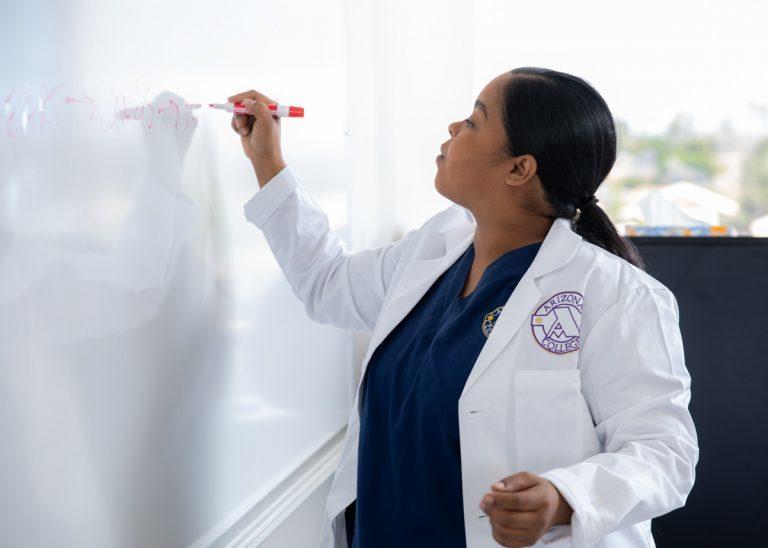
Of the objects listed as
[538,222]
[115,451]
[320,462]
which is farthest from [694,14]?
[115,451]

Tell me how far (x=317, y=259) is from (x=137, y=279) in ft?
1.35

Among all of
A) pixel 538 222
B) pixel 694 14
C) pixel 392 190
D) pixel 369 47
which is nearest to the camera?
pixel 538 222

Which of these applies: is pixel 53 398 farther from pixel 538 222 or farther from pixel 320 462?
pixel 320 462

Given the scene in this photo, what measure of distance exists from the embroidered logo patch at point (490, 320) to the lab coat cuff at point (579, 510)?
0.89 ft

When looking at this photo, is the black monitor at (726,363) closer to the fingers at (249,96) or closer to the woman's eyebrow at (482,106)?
the woman's eyebrow at (482,106)

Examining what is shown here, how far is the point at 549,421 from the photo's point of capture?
3.34ft

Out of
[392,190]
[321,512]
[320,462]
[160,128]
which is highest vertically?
[160,128]

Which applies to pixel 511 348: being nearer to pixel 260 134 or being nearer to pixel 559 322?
pixel 559 322

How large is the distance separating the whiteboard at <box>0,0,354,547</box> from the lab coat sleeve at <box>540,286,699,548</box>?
492mm

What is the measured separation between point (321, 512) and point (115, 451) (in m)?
0.78

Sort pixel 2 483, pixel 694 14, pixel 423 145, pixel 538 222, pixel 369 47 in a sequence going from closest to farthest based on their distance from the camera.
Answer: pixel 2 483 → pixel 538 222 → pixel 369 47 → pixel 423 145 → pixel 694 14

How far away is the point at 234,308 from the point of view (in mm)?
1199

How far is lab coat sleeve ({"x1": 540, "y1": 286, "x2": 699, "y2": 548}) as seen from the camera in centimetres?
89

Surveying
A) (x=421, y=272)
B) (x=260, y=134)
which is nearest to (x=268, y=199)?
(x=260, y=134)
